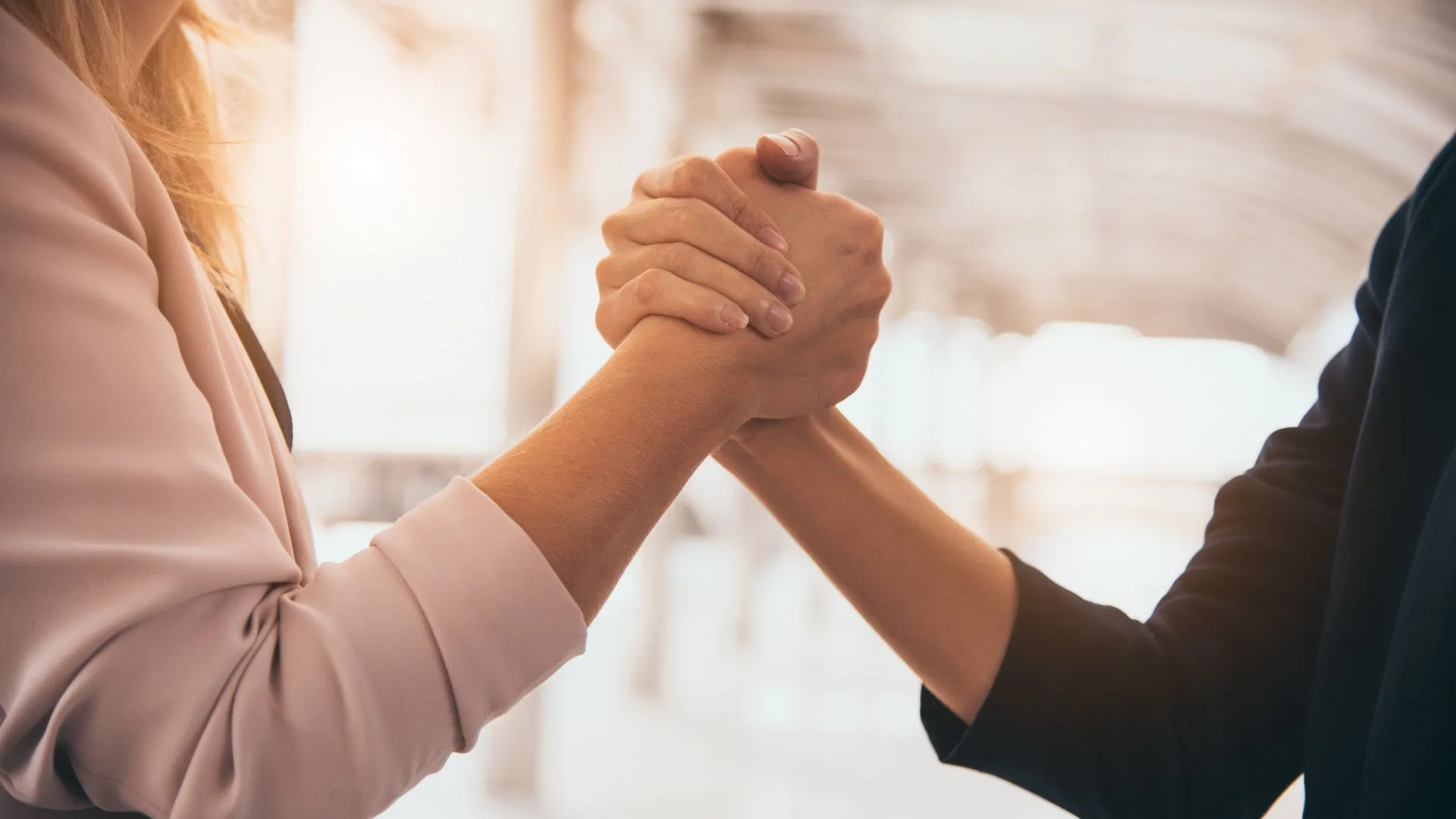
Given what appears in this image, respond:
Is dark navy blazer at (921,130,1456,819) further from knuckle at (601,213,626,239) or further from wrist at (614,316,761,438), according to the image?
knuckle at (601,213,626,239)

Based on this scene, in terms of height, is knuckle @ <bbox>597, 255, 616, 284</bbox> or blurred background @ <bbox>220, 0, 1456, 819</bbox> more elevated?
blurred background @ <bbox>220, 0, 1456, 819</bbox>

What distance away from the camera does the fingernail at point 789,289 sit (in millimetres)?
979

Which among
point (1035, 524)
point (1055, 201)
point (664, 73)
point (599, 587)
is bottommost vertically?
point (599, 587)

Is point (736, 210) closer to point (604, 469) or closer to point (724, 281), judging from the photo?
point (724, 281)

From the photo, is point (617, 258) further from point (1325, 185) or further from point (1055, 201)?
point (1055, 201)

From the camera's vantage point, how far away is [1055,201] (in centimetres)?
1246

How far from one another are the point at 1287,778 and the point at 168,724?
3.14 ft

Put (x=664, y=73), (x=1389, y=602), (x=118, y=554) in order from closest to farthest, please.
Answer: (x=118, y=554) → (x=1389, y=602) → (x=664, y=73)

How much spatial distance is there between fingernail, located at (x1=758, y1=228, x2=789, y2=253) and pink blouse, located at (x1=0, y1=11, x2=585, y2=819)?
0.48 m

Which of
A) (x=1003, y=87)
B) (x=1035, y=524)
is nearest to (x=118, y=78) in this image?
(x=1003, y=87)

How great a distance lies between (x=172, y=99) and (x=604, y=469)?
0.71 metres

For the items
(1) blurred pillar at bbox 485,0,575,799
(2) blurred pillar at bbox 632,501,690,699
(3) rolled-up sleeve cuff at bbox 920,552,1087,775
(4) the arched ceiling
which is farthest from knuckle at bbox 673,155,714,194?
(4) the arched ceiling

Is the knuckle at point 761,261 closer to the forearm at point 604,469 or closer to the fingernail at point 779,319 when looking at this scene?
the fingernail at point 779,319

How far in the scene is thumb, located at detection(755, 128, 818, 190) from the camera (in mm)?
1065
